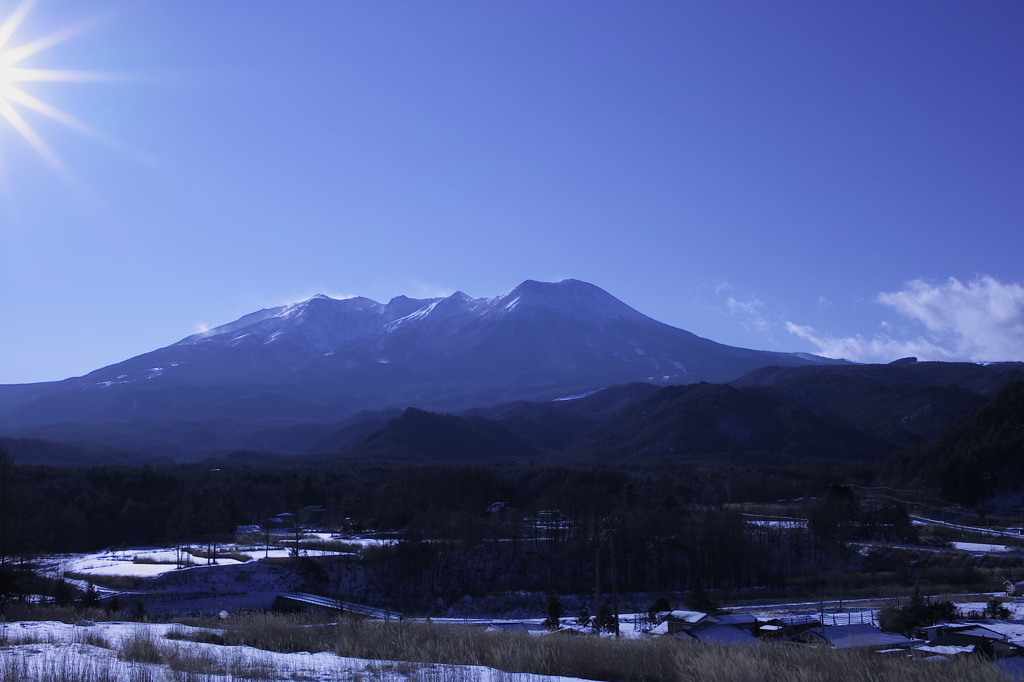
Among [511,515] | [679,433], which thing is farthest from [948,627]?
[679,433]

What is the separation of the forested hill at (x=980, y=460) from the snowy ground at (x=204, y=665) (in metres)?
72.0

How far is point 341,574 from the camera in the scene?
38.7 meters

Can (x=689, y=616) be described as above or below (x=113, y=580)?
below

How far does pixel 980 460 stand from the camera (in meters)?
68.2

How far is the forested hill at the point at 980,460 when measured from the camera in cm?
6688

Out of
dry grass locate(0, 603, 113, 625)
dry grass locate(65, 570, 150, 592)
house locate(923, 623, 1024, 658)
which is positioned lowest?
house locate(923, 623, 1024, 658)

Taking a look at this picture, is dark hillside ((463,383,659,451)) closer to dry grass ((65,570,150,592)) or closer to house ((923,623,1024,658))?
dry grass ((65,570,150,592))

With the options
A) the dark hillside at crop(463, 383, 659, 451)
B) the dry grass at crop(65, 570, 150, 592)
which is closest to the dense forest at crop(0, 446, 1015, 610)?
the dry grass at crop(65, 570, 150, 592)

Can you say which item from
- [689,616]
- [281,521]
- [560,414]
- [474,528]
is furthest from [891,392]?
[689,616]

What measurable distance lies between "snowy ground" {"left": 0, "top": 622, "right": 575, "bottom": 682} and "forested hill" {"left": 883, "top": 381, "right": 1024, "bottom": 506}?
236ft

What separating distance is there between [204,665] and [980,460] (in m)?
75.1

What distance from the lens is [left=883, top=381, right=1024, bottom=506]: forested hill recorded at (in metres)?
66.9

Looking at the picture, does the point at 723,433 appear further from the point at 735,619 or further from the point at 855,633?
the point at 855,633

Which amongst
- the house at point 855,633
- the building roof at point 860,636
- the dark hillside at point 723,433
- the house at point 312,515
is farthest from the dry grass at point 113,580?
the dark hillside at point 723,433
